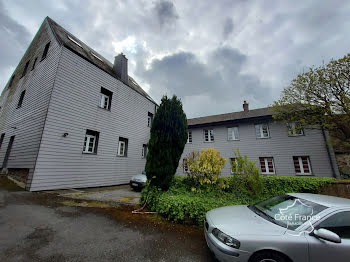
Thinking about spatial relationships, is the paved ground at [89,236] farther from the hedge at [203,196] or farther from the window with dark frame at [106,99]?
the window with dark frame at [106,99]

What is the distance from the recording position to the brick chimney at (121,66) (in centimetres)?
1309

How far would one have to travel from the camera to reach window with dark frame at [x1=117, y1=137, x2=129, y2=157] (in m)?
11.6

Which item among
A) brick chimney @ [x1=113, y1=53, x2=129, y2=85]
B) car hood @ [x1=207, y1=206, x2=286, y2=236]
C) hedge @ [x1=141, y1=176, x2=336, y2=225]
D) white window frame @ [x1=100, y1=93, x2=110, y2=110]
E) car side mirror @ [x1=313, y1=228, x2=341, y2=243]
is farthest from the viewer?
brick chimney @ [x1=113, y1=53, x2=129, y2=85]

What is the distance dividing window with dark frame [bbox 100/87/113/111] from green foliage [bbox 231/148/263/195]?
10.0 metres

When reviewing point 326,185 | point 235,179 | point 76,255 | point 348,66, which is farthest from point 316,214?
point 348,66

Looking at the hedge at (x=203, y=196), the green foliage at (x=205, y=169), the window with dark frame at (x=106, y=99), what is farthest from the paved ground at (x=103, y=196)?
the window with dark frame at (x=106, y=99)

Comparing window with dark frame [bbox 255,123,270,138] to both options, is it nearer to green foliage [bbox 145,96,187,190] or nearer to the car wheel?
green foliage [bbox 145,96,187,190]

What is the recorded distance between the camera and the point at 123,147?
39.1 feet

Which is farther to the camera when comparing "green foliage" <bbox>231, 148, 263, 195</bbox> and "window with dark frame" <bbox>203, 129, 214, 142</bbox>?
"window with dark frame" <bbox>203, 129, 214, 142</bbox>

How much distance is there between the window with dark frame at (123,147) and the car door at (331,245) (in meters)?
11.3

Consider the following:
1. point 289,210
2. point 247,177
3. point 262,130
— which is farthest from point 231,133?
point 289,210

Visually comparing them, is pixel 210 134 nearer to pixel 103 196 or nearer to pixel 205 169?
pixel 205 169

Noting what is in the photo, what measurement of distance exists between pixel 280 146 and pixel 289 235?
485 inches

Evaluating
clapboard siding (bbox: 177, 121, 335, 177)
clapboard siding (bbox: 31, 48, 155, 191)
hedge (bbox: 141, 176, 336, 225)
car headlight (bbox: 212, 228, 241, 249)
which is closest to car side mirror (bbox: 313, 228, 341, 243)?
car headlight (bbox: 212, 228, 241, 249)
